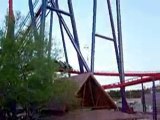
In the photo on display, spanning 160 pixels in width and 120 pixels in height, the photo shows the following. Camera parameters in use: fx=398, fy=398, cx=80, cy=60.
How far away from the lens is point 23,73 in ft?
59.9

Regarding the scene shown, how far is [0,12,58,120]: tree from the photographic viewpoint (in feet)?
58.2

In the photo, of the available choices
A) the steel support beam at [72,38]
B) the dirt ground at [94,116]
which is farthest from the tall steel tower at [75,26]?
the dirt ground at [94,116]

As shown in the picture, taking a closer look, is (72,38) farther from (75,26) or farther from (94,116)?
(94,116)

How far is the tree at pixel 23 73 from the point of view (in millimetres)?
17734

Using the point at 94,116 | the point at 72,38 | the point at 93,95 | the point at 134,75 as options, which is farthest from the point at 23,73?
the point at 134,75

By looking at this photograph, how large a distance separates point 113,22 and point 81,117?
11103 millimetres

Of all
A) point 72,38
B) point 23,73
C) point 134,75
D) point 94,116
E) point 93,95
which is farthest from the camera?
point 134,75

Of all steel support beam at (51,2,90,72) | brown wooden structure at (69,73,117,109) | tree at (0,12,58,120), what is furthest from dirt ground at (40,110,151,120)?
steel support beam at (51,2,90,72)

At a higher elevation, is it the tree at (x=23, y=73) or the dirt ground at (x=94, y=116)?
the tree at (x=23, y=73)

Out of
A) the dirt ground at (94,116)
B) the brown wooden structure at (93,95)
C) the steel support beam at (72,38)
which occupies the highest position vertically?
the steel support beam at (72,38)

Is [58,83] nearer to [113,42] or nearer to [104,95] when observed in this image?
[104,95]

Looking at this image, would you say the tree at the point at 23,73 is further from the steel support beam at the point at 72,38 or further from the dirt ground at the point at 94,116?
the steel support beam at the point at 72,38

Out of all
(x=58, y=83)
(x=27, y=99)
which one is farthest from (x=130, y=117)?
(x=27, y=99)

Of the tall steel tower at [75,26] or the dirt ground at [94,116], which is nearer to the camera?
the dirt ground at [94,116]
